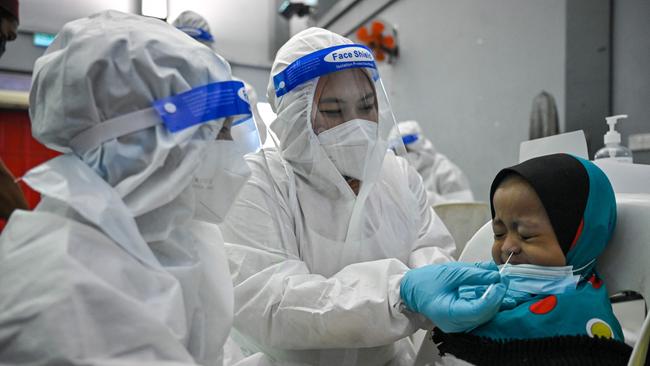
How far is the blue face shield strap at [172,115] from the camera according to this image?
2.98 ft

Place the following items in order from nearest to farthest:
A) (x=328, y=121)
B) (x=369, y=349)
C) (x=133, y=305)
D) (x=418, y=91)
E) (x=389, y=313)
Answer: (x=133, y=305), (x=389, y=313), (x=369, y=349), (x=328, y=121), (x=418, y=91)

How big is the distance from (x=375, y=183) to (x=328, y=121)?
270 mm

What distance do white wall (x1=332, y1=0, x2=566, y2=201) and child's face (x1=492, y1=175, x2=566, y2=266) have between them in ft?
5.31

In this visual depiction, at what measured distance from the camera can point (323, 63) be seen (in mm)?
1540

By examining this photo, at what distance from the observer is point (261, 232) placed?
4.61ft

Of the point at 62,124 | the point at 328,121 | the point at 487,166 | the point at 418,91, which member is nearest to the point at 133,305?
the point at 62,124

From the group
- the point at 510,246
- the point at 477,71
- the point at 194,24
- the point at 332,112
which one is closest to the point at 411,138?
the point at 477,71

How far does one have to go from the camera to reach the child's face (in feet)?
3.60

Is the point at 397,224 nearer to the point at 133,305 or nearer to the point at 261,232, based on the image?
the point at 261,232

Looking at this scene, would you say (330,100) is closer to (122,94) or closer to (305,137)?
(305,137)

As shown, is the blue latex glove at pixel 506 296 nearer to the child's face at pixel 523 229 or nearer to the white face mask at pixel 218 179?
the child's face at pixel 523 229

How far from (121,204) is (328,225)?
78 cm

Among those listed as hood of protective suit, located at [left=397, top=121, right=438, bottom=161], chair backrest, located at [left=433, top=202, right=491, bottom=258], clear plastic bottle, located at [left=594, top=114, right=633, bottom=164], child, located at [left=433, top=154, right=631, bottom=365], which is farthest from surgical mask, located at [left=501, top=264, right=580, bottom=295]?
hood of protective suit, located at [left=397, top=121, right=438, bottom=161]

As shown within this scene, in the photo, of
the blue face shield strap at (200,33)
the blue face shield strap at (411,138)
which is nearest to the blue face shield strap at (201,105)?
the blue face shield strap at (200,33)
